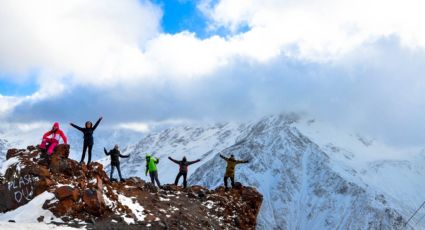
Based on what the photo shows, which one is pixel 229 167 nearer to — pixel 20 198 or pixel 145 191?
pixel 145 191

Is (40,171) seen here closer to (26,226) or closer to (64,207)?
(64,207)

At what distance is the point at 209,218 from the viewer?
3206 centimetres

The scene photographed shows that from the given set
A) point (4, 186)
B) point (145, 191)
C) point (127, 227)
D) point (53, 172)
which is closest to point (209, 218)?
point (145, 191)

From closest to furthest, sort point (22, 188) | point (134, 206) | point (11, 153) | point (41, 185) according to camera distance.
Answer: point (41, 185) → point (22, 188) → point (134, 206) → point (11, 153)

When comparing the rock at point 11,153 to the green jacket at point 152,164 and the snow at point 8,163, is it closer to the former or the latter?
the snow at point 8,163

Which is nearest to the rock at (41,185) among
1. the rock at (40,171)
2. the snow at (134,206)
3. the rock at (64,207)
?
the rock at (40,171)

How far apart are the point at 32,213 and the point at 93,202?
2778 millimetres

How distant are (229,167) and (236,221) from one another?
19.4 feet

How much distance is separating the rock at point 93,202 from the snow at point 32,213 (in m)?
1.53

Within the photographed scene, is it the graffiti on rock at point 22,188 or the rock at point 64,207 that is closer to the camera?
the rock at point 64,207

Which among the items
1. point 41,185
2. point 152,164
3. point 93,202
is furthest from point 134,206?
point 152,164

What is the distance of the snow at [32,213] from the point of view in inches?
1003

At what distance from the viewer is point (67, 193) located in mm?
26609

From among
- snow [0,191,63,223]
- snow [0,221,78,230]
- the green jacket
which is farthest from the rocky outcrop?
the green jacket
